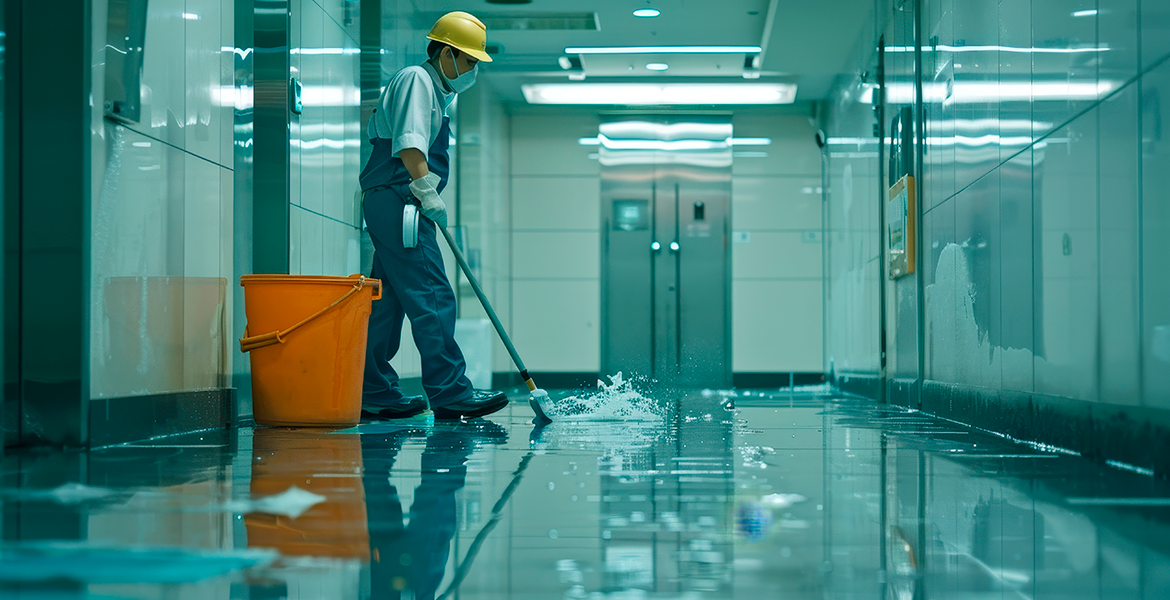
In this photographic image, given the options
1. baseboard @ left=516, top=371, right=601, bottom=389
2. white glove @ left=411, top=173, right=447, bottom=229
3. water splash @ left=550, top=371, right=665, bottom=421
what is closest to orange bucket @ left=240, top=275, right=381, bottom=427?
white glove @ left=411, top=173, right=447, bottom=229

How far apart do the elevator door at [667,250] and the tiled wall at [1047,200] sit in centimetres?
480

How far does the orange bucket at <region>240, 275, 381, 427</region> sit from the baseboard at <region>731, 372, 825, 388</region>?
21.7ft

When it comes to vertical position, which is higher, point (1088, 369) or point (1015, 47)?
point (1015, 47)

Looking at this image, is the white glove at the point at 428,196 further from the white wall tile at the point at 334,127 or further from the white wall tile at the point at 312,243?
the white wall tile at the point at 334,127

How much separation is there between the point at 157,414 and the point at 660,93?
6739 millimetres

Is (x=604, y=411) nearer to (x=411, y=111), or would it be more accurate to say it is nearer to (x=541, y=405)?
(x=541, y=405)

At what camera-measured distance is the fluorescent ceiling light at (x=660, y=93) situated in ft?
29.4

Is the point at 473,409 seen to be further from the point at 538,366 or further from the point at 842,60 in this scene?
the point at 538,366

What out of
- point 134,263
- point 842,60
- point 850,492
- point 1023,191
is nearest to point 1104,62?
point 1023,191

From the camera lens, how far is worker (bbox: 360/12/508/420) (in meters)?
3.77

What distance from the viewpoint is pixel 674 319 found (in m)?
9.76

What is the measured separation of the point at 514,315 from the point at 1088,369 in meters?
7.42

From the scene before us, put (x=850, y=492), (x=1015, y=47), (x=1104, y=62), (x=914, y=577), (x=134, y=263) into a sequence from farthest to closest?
(x=1015, y=47) < (x=134, y=263) < (x=1104, y=62) < (x=850, y=492) < (x=914, y=577)

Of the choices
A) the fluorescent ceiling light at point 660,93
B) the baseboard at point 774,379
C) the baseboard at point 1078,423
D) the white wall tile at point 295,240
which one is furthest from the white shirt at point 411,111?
the baseboard at point 774,379
